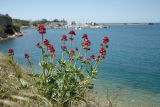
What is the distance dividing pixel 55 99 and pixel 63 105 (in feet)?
3.56

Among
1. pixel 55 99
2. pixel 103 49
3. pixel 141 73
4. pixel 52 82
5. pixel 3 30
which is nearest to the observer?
pixel 55 99

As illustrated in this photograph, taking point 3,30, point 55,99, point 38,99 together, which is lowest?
point 3,30

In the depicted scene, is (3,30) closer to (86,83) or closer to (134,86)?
(134,86)

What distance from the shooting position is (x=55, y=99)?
20.0 feet

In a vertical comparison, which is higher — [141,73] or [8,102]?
[8,102]

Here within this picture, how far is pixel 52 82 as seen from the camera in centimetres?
668

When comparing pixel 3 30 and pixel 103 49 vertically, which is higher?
pixel 103 49

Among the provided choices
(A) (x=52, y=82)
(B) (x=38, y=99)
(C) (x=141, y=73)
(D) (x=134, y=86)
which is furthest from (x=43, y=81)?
(C) (x=141, y=73)

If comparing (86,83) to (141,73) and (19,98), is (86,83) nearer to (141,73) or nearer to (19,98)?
(19,98)

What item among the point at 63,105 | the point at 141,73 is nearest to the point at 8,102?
the point at 63,105

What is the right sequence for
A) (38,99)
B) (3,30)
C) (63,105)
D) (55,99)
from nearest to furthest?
(38,99) → (63,105) → (55,99) → (3,30)

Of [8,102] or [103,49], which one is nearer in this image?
[8,102]

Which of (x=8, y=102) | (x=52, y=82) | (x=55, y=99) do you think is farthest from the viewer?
(x=52, y=82)

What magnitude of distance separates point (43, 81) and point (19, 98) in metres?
3.10
